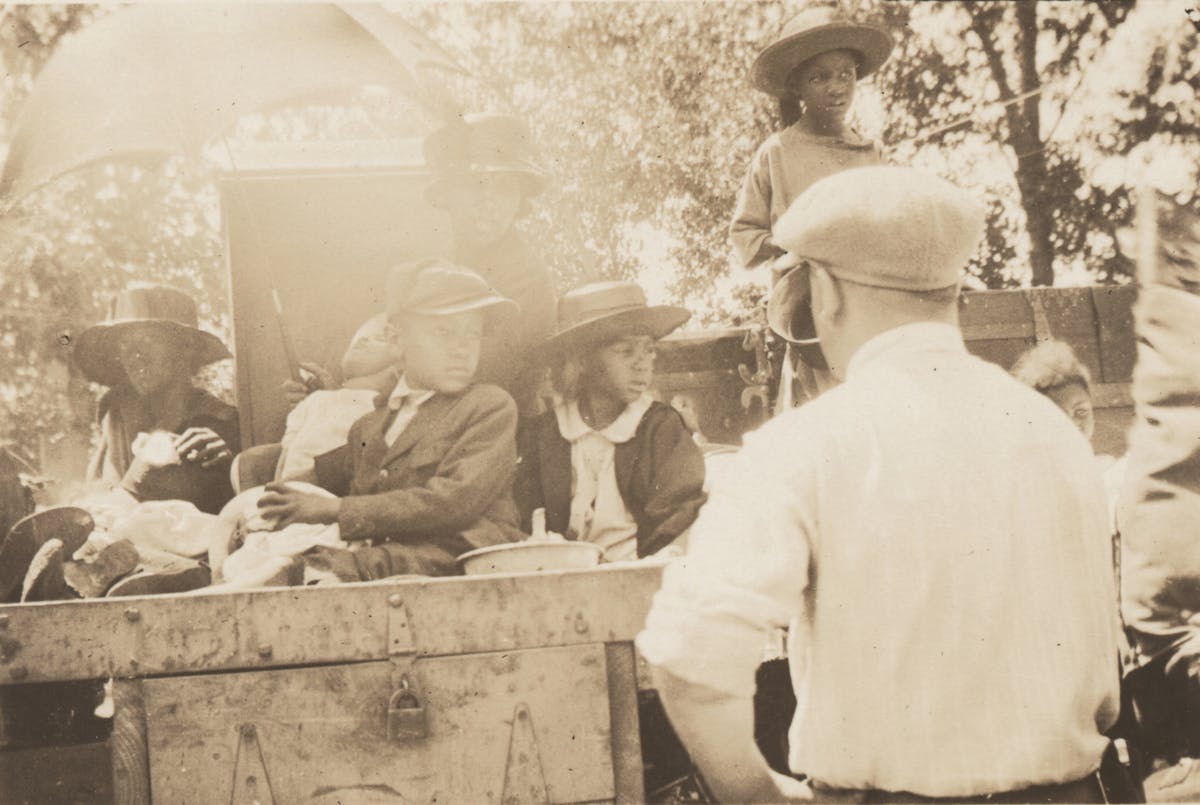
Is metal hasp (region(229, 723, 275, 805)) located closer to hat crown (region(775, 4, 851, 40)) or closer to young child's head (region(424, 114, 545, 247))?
young child's head (region(424, 114, 545, 247))

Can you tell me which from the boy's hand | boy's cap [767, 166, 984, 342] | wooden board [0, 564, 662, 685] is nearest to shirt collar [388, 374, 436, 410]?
the boy's hand

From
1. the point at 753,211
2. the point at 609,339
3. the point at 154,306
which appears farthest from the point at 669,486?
the point at 154,306

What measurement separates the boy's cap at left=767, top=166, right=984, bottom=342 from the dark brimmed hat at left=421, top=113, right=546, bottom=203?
2.90 metres

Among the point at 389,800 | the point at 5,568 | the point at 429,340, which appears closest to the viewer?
the point at 389,800

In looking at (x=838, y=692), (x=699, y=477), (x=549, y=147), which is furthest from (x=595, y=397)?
(x=549, y=147)

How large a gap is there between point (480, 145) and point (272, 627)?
8.81 ft

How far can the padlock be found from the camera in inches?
84.7

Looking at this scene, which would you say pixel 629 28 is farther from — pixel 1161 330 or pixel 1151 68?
pixel 1161 330

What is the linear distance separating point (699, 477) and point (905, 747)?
1992 millimetres

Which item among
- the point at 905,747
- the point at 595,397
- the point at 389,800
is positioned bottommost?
the point at 389,800

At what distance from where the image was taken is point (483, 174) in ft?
14.5

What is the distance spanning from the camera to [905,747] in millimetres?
1486

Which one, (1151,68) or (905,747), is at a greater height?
(1151,68)

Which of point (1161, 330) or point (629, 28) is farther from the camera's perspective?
point (629, 28)
